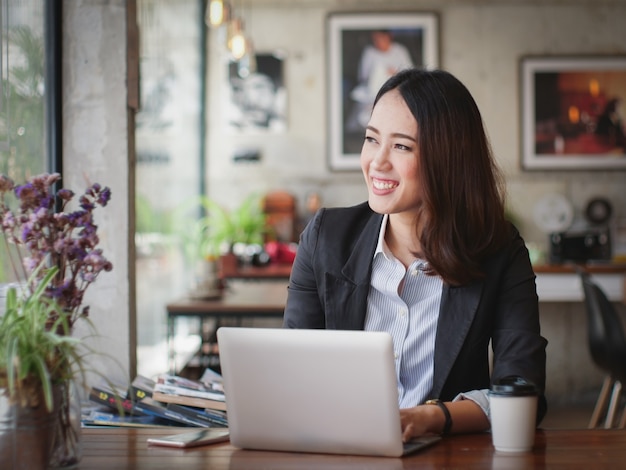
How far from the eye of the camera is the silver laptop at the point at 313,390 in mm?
1613

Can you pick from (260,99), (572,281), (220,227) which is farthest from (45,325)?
(260,99)

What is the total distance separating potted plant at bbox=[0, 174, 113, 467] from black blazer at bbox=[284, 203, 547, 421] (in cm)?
73

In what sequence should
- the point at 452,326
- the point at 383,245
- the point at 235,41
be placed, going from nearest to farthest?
the point at 452,326 → the point at 383,245 → the point at 235,41

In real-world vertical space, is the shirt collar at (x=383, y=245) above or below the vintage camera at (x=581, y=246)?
above

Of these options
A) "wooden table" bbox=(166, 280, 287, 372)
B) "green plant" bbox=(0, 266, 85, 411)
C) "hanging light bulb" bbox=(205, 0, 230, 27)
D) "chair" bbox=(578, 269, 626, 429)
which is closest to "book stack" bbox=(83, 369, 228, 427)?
"green plant" bbox=(0, 266, 85, 411)

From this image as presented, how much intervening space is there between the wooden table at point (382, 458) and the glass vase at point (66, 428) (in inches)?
1.7

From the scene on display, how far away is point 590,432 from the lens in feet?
6.23

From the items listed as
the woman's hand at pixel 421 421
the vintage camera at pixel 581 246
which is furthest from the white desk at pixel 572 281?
the woman's hand at pixel 421 421

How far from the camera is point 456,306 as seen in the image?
7.09 ft

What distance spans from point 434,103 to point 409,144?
12 centimetres

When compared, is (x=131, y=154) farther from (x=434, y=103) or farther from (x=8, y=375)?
(x=8, y=375)

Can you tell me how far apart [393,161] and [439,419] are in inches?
25.0

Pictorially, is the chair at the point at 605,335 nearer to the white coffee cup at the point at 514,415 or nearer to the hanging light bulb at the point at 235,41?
the hanging light bulb at the point at 235,41

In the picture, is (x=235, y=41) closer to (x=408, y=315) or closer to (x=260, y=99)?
(x=260, y=99)
